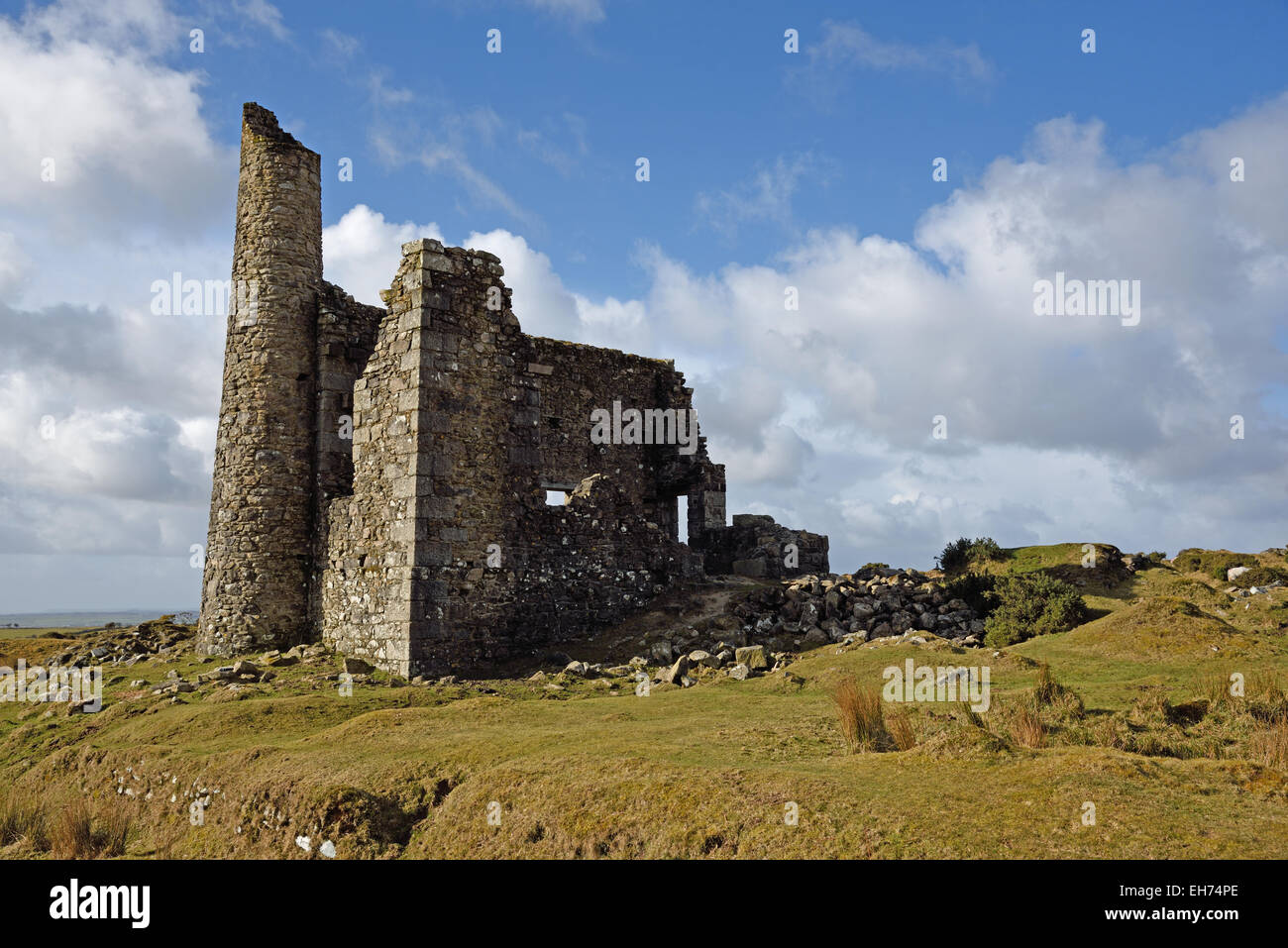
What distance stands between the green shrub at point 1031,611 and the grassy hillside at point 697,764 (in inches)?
66.5

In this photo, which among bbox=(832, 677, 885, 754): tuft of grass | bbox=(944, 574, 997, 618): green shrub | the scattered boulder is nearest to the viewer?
bbox=(832, 677, 885, 754): tuft of grass

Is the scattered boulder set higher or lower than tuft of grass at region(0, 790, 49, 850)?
higher

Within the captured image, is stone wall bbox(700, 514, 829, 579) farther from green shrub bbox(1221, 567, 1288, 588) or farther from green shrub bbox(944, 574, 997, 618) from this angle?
green shrub bbox(1221, 567, 1288, 588)

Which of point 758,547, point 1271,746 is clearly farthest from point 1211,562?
point 1271,746

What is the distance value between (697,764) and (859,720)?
194 centimetres

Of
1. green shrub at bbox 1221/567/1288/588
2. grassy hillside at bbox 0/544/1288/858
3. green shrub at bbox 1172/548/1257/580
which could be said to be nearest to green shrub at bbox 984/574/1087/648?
grassy hillside at bbox 0/544/1288/858

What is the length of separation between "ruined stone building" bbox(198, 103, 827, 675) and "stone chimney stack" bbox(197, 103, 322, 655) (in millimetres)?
40

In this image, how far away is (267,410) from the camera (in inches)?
794

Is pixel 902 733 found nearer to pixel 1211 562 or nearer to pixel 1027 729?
pixel 1027 729

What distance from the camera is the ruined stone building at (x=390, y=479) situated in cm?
1706

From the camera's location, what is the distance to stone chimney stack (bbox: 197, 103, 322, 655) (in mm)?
19688

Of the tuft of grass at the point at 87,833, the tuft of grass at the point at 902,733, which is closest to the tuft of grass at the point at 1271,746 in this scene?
the tuft of grass at the point at 902,733

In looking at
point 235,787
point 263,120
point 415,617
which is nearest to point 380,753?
point 235,787

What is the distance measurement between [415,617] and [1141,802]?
12.4 meters
